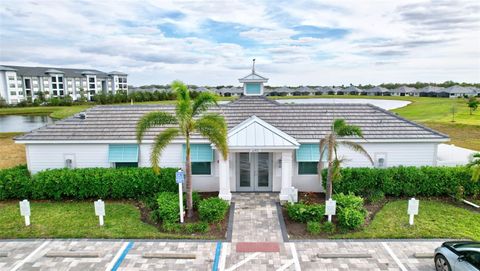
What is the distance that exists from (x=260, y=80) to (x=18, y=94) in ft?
362

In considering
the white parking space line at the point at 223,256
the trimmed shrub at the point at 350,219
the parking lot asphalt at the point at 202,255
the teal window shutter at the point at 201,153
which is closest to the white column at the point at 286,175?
the trimmed shrub at the point at 350,219

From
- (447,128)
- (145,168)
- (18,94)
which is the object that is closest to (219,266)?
(145,168)

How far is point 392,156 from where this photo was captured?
17328 mm

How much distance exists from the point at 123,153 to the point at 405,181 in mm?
14541

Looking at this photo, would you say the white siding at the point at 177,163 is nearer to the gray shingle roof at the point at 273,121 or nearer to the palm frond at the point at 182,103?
the gray shingle roof at the point at 273,121

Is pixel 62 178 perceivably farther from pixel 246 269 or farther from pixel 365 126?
pixel 365 126

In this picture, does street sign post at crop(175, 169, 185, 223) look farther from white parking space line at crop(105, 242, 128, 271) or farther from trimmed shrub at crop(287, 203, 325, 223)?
trimmed shrub at crop(287, 203, 325, 223)

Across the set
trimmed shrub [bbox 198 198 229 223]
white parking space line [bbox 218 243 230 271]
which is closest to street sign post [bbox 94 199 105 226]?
trimmed shrub [bbox 198 198 229 223]

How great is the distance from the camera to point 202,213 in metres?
13.4

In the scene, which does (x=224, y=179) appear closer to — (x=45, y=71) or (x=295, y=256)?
(x=295, y=256)

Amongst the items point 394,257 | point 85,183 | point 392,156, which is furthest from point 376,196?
point 85,183

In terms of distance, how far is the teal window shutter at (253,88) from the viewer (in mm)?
21406

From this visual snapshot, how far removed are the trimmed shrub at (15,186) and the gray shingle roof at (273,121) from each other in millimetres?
2166

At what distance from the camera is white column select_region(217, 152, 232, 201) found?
15.8 metres
